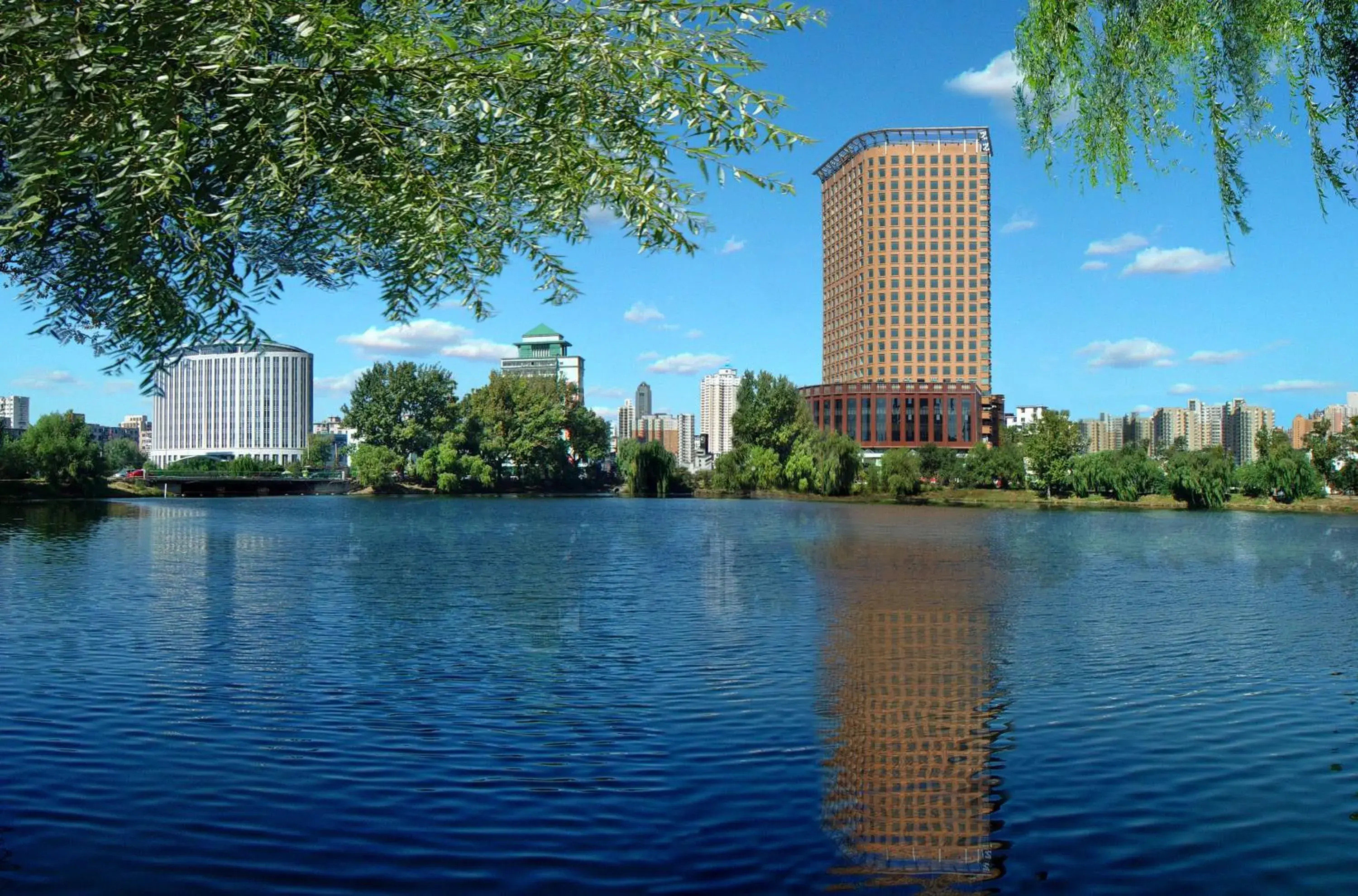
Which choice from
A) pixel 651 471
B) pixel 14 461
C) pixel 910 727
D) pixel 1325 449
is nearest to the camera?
pixel 910 727

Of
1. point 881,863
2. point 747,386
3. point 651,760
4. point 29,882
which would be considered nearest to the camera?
point 29,882

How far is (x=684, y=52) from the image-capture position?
7641 millimetres

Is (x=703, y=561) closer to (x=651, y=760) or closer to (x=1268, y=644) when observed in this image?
(x=1268, y=644)

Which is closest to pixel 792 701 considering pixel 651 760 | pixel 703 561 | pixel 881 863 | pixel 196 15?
pixel 651 760

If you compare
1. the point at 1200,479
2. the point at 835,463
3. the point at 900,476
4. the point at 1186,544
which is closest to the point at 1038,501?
the point at 900,476

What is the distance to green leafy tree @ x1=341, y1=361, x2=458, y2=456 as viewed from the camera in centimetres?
14350

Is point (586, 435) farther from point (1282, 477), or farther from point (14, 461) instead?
point (1282, 477)

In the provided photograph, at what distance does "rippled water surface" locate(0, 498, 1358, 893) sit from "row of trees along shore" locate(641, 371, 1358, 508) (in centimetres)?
8935

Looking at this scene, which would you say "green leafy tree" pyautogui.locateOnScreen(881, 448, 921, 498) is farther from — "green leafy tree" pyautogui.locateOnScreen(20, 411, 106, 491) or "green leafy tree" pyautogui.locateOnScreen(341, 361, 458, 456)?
"green leafy tree" pyautogui.locateOnScreen(20, 411, 106, 491)

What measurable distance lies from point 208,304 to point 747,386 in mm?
128217

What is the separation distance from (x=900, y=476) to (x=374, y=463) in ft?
236

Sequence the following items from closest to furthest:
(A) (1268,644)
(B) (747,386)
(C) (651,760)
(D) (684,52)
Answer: (D) (684,52)
(C) (651,760)
(A) (1268,644)
(B) (747,386)

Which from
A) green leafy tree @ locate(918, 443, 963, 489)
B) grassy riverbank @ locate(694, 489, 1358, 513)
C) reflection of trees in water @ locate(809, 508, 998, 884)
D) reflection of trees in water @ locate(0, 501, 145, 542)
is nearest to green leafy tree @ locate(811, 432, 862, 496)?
grassy riverbank @ locate(694, 489, 1358, 513)

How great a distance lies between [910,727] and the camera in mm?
13922
